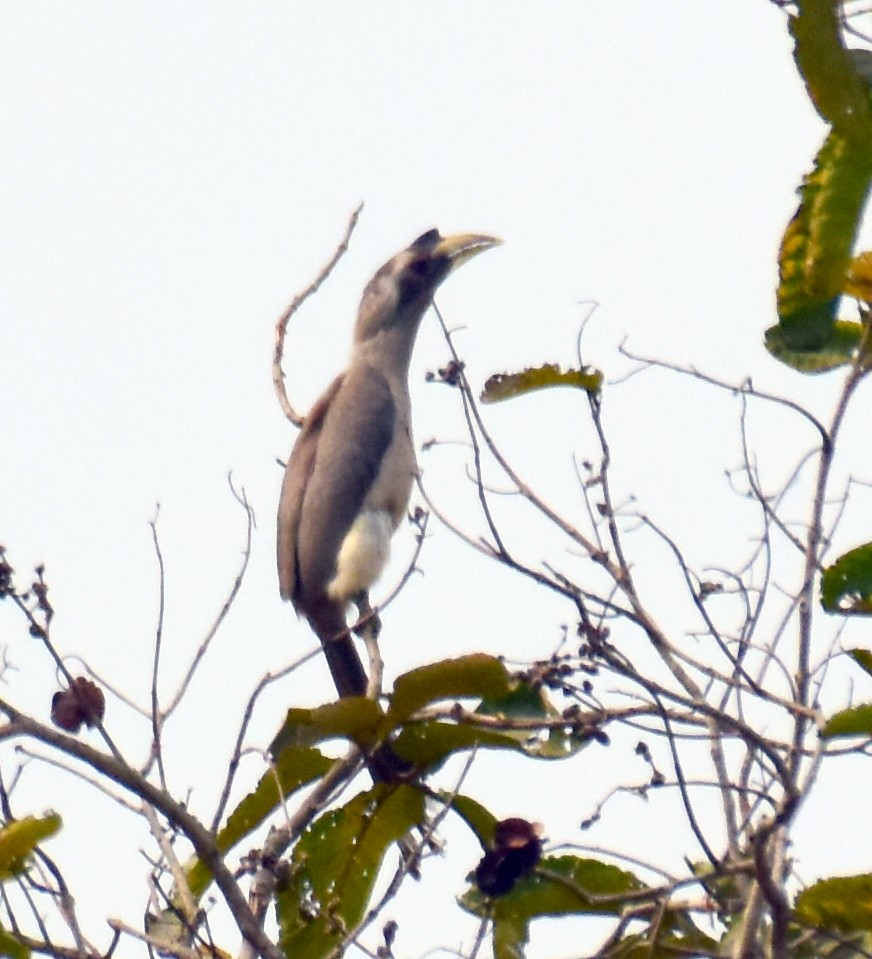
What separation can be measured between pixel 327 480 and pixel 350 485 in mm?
108

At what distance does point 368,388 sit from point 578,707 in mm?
4267

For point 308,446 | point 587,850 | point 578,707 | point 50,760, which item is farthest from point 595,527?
point 308,446

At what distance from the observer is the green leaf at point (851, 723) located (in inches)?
75.0

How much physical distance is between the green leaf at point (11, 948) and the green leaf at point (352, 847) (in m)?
0.64

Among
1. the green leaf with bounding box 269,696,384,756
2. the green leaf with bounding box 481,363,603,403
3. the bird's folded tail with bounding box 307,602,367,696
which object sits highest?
the bird's folded tail with bounding box 307,602,367,696

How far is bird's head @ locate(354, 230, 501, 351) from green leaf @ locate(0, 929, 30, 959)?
5.23 m

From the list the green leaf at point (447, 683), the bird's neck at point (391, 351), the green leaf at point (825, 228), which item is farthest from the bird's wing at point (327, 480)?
the green leaf at point (825, 228)

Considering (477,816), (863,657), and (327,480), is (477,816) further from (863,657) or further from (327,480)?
(327,480)

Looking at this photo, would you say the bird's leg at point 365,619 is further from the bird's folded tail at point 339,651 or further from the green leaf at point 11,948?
the green leaf at point 11,948

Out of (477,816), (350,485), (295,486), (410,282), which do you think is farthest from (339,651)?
(477,816)

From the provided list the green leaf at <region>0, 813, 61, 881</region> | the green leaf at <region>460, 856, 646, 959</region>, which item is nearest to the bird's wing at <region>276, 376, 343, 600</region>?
the green leaf at <region>460, 856, 646, 959</region>

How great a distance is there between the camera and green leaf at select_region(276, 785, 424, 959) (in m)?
2.54

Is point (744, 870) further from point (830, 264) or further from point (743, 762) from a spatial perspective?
point (830, 264)

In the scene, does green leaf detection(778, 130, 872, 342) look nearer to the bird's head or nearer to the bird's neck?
the bird's neck
